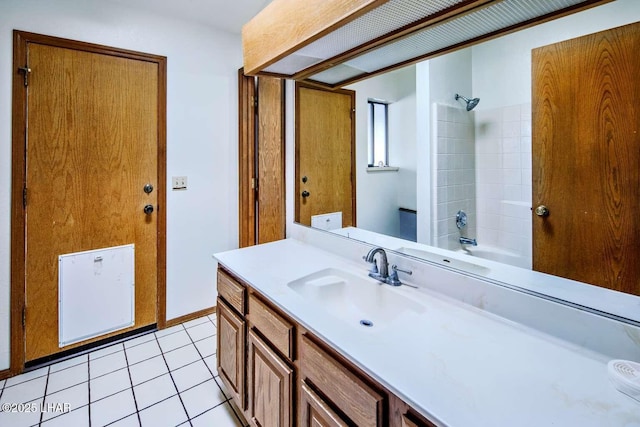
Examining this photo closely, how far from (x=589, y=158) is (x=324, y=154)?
4.11ft

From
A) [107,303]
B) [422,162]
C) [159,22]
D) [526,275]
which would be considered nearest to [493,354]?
[526,275]

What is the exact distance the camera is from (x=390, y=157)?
150cm

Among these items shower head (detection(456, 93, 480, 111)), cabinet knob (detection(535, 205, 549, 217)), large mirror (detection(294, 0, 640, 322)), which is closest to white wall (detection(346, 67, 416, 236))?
large mirror (detection(294, 0, 640, 322))

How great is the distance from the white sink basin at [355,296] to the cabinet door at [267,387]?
26cm

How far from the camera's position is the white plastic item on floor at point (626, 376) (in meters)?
0.61

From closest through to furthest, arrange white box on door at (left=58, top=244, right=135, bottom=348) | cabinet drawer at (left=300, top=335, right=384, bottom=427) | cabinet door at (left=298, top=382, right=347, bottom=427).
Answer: cabinet drawer at (left=300, top=335, right=384, bottom=427) → cabinet door at (left=298, top=382, right=347, bottom=427) → white box on door at (left=58, top=244, right=135, bottom=348)

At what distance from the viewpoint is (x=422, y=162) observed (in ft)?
4.42

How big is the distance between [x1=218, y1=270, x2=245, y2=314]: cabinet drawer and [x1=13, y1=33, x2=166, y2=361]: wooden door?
1.06 metres

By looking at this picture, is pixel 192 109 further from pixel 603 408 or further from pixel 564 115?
pixel 603 408

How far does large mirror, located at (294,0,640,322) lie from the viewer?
89 centimetres

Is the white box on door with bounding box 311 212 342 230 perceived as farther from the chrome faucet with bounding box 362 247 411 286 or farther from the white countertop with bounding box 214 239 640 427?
the white countertop with bounding box 214 239 640 427

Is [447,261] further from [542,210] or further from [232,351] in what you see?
[232,351]

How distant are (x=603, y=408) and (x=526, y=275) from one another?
43 cm

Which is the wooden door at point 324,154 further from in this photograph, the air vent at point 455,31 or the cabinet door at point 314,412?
the cabinet door at point 314,412
